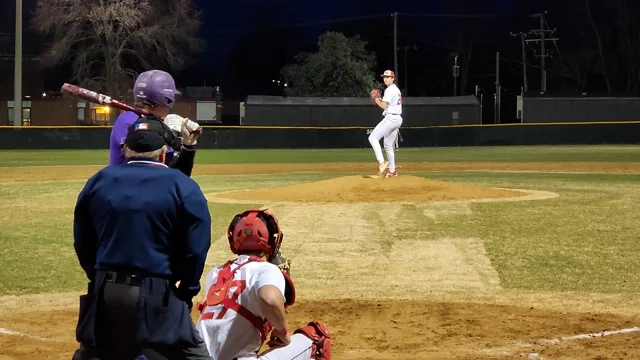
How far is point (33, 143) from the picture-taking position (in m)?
40.6

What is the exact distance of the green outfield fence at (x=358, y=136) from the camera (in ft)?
135

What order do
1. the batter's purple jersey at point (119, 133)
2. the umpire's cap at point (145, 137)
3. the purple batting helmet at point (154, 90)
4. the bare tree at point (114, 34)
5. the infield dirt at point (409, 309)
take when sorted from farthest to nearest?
the bare tree at point (114, 34)
the infield dirt at point (409, 309)
the batter's purple jersey at point (119, 133)
the purple batting helmet at point (154, 90)
the umpire's cap at point (145, 137)

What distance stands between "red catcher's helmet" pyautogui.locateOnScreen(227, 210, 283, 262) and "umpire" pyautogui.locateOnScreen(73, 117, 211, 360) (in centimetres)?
40

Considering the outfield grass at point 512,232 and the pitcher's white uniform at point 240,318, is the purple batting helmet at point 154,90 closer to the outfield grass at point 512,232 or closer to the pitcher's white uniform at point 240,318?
the pitcher's white uniform at point 240,318

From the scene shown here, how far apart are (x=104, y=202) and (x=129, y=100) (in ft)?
171

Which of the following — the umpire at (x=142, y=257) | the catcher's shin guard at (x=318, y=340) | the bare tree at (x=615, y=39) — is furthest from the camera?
the bare tree at (x=615, y=39)

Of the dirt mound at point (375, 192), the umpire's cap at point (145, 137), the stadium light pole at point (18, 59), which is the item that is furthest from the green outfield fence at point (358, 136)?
the umpire's cap at point (145, 137)

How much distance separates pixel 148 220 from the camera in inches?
145

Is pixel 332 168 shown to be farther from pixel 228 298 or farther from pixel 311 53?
pixel 311 53

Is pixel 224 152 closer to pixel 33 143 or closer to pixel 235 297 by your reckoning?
pixel 33 143

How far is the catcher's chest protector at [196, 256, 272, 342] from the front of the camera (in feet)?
13.8

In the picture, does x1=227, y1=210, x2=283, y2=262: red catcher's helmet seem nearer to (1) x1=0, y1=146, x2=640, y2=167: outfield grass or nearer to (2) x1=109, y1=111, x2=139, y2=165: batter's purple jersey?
(2) x1=109, y1=111, x2=139, y2=165: batter's purple jersey

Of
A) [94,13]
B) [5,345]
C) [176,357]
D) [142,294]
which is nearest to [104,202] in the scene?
[142,294]

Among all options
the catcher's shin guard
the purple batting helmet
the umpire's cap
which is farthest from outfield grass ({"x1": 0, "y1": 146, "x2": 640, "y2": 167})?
the umpire's cap
